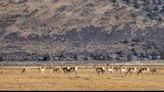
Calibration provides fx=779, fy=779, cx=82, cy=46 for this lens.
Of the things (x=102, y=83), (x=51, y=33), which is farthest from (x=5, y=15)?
(x=102, y=83)

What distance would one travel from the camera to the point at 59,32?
15688cm

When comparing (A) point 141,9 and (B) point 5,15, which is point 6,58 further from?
(A) point 141,9

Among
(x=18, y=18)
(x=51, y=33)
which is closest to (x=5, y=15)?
(x=18, y=18)

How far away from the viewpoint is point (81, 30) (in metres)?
156

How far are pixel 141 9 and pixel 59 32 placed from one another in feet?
72.8

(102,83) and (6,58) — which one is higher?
(102,83)

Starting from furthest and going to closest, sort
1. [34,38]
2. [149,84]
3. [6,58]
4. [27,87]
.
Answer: [34,38], [6,58], [149,84], [27,87]

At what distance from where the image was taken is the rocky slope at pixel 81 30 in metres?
141

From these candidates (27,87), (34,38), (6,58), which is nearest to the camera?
(27,87)

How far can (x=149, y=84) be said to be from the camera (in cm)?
6031

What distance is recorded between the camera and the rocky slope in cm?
14125

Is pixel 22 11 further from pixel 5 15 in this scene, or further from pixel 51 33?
pixel 51 33

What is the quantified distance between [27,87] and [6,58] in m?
86.9

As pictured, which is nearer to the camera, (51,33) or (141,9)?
(51,33)
